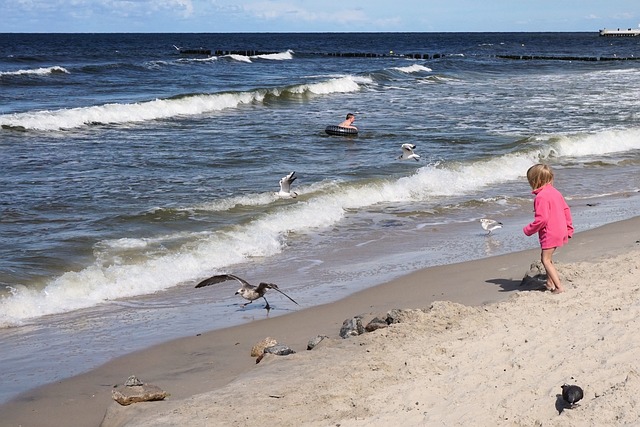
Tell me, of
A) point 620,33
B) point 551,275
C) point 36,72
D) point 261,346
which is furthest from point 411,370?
point 620,33

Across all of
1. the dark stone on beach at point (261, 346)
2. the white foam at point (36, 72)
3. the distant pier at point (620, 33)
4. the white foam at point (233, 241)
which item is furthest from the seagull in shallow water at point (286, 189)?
the distant pier at point (620, 33)

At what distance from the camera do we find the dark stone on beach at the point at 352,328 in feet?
21.9

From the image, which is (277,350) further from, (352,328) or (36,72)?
(36,72)

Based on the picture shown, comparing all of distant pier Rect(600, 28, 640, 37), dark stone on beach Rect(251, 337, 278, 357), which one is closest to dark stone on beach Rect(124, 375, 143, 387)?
dark stone on beach Rect(251, 337, 278, 357)

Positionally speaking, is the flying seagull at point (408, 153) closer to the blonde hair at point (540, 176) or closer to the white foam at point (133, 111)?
the blonde hair at point (540, 176)

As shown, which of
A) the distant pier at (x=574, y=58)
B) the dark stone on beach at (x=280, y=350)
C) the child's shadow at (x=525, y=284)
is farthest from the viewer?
the distant pier at (x=574, y=58)

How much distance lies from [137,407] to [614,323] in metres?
3.08

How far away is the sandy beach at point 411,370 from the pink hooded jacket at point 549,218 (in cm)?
35

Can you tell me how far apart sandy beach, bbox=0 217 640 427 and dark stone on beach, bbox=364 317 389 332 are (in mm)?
225

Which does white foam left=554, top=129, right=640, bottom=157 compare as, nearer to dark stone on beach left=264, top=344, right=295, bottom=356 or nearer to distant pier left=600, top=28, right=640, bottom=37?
dark stone on beach left=264, top=344, right=295, bottom=356

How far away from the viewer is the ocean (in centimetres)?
823

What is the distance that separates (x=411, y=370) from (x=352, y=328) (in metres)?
1.39

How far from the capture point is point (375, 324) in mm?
6691

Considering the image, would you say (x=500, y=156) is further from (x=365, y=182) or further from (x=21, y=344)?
(x=21, y=344)
